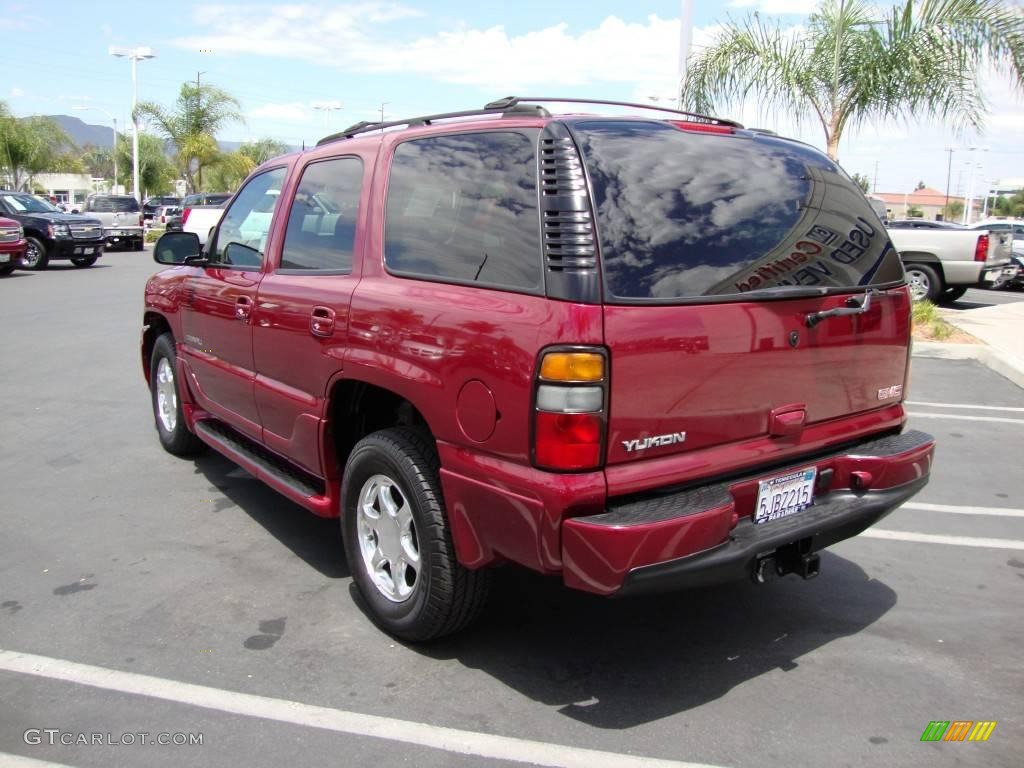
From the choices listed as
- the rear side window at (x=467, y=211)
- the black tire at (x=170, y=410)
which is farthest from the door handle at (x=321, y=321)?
the black tire at (x=170, y=410)

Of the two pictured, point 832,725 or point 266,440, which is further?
point 266,440

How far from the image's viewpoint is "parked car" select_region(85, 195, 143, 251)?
27.0m

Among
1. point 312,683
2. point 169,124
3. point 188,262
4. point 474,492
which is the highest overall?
point 169,124

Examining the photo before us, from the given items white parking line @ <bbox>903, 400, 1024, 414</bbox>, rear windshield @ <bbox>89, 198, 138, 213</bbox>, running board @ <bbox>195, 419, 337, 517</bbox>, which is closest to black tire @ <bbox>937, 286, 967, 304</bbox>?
white parking line @ <bbox>903, 400, 1024, 414</bbox>

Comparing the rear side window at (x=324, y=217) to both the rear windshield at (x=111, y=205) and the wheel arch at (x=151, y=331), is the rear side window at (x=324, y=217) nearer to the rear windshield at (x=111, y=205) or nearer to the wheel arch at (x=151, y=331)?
the wheel arch at (x=151, y=331)

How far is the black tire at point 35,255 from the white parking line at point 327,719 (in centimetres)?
1908

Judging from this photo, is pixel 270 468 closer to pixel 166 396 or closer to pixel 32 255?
pixel 166 396

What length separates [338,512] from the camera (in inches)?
158

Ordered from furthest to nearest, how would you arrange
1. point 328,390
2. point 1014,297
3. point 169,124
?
point 169,124 → point 1014,297 → point 328,390

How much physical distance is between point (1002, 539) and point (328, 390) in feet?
12.1

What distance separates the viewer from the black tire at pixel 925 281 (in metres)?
15.5

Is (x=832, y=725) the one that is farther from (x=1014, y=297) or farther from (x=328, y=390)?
(x=1014, y=297)

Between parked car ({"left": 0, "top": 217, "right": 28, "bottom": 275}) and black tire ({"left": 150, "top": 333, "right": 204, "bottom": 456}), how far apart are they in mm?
13704

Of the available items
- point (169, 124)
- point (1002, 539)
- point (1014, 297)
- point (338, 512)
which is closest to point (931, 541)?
point (1002, 539)
